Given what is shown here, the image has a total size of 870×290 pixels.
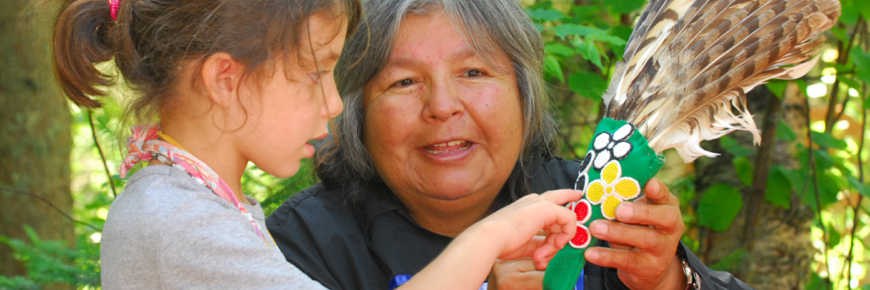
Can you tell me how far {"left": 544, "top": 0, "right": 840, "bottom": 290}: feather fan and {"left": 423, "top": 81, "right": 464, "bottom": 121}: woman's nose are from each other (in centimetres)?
45

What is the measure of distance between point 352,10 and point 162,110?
484mm

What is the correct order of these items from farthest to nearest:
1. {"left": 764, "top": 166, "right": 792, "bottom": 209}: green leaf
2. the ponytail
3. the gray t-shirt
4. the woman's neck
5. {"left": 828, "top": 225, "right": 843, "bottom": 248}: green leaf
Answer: {"left": 828, "top": 225, "right": 843, "bottom": 248}: green leaf → {"left": 764, "top": 166, "right": 792, "bottom": 209}: green leaf → the woman's neck → the ponytail → the gray t-shirt

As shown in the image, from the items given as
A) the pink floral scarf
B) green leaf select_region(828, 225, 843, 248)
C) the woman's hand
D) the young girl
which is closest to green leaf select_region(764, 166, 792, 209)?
A: green leaf select_region(828, 225, 843, 248)

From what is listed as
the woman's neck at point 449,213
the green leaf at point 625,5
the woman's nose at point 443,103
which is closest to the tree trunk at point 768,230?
the green leaf at point 625,5

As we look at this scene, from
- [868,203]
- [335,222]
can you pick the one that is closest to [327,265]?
[335,222]

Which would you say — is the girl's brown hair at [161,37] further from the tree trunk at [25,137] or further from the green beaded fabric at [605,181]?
the tree trunk at [25,137]

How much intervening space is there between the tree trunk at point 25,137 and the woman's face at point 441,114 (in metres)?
3.03

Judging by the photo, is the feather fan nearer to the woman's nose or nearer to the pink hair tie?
the woman's nose

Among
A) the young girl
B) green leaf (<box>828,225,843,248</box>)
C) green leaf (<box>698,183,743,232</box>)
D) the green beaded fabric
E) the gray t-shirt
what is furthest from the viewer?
green leaf (<box>828,225,843,248</box>)

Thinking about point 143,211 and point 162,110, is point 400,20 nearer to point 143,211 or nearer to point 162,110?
point 162,110

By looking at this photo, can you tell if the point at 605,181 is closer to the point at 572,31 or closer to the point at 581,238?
the point at 581,238

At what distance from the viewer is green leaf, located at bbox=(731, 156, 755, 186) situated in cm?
326

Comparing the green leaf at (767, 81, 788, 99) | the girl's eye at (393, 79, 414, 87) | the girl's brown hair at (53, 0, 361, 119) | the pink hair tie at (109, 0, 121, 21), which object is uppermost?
the pink hair tie at (109, 0, 121, 21)

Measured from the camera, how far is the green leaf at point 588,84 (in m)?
2.82
